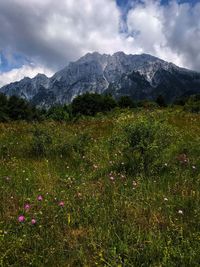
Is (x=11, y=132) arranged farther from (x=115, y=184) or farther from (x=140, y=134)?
(x=115, y=184)

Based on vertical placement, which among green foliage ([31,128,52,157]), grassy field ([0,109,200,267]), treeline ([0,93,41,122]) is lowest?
grassy field ([0,109,200,267])

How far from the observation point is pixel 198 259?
3625 mm

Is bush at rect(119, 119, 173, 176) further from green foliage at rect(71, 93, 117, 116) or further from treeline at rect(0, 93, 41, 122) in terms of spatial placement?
green foliage at rect(71, 93, 117, 116)

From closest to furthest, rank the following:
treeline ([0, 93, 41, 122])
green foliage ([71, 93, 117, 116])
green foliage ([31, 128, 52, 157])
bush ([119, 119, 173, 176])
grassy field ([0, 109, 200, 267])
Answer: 1. grassy field ([0, 109, 200, 267])
2. bush ([119, 119, 173, 176])
3. green foliage ([31, 128, 52, 157])
4. treeline ([0, 93, 41, 122])
5. green foliage ([71, 93, 117, 116])

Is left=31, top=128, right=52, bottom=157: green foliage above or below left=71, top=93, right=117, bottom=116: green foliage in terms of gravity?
below

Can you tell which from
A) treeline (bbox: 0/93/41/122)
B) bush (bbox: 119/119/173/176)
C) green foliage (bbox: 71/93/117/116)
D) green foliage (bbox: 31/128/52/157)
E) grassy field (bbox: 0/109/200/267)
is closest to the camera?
grassy field (bbox: 0/109/200/267)

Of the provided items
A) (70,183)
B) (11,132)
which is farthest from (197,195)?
(11,132)

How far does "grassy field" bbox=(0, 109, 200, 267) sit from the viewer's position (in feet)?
12.7

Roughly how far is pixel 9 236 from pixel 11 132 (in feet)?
25.5

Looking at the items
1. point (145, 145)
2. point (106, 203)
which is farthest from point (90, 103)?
point (106, 203)

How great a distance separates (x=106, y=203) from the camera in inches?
204

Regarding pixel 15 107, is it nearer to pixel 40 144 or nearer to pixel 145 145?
pixel 40 144

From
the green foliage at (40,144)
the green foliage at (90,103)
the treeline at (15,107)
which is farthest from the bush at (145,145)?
the green foliage at (90,103)

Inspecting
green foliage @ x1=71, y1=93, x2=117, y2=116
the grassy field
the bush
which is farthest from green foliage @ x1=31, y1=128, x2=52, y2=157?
green foliage @ x1=71, y1=93, x2=117, y2=116
